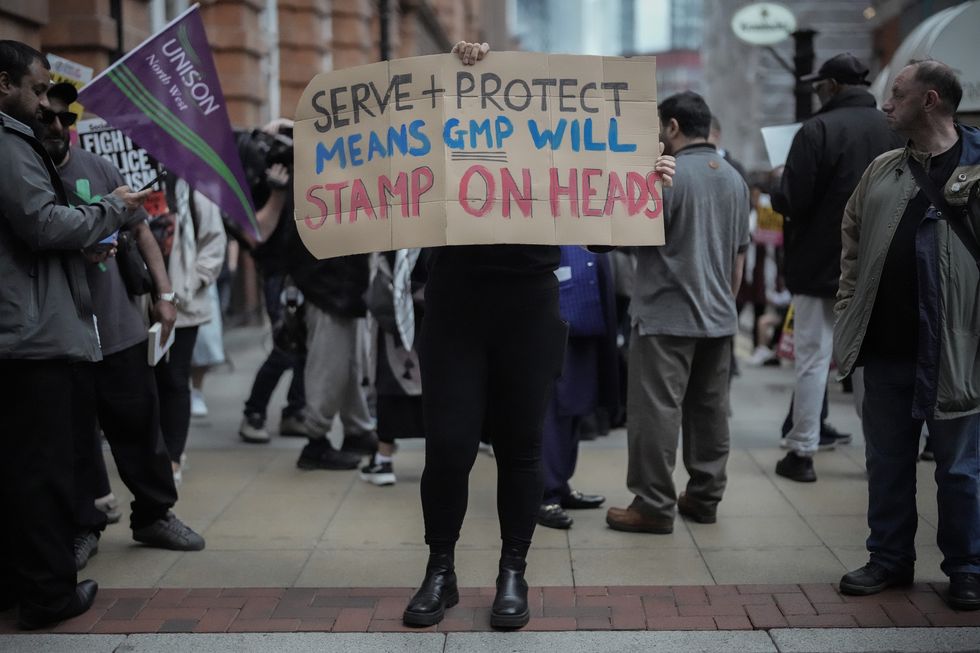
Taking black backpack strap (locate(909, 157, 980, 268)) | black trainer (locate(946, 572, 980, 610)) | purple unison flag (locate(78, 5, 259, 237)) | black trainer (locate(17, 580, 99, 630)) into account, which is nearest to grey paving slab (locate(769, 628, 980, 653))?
black trainer (locate(946, 572, 980, 610))

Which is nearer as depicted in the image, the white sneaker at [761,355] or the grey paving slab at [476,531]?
the grey paving slab at [476,531]

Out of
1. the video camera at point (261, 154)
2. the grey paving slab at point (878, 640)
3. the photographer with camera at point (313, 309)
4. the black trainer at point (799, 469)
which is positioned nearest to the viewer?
the grey paving slab at point (878, 640)

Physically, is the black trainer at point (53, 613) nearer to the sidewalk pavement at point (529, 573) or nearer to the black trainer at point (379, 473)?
the sidewalk pavement at point (529, 573)

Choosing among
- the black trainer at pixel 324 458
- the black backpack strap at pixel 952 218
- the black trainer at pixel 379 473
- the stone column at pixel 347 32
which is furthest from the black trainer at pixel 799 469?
the stone column at pixel 347 32

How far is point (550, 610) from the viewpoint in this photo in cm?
414

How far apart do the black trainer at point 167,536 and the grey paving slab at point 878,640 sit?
2.58 metres

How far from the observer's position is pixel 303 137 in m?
3.96

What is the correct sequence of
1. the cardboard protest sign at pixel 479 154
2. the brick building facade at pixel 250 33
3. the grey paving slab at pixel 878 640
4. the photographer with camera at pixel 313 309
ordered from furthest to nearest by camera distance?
the brick building facade at pixel 250 33, the photographer with camera at pixel 313 309, the cardboard protest sign at pixel 479 154, the grey paving slab at pixel 878 640

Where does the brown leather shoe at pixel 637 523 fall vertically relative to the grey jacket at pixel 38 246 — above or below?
below

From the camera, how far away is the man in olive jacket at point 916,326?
399 cm

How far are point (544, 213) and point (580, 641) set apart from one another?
59.1 inches

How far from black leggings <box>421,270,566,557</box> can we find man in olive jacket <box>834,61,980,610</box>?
124 centimetres

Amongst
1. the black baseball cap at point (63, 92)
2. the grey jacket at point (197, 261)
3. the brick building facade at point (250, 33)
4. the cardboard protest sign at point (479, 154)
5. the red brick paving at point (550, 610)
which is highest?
the brick building facade at point (250, 33)

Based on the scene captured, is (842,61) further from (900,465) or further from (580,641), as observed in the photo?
(580,641)
